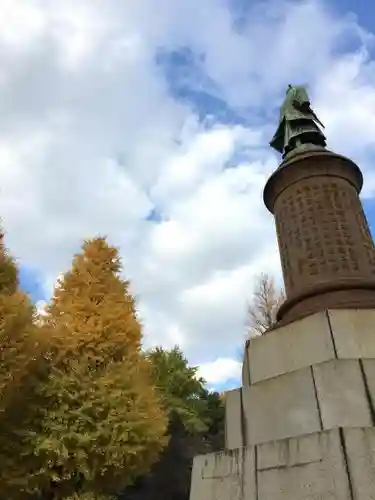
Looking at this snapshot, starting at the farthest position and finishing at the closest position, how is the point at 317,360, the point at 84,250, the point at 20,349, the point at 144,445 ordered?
the point at 84,250, the point at 144,445, the point at 20,349, the point at 317,360

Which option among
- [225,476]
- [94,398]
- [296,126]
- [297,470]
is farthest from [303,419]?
[94,398]

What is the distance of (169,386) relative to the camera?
2022 centimetres

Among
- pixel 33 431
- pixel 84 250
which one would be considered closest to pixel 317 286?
pixel 33 431

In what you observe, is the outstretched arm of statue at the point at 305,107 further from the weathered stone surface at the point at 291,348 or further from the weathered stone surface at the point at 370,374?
the weathered stone surface at the point at 370,374

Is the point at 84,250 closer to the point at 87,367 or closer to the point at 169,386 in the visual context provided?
the point at 87,367

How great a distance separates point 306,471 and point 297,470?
0.08 metres

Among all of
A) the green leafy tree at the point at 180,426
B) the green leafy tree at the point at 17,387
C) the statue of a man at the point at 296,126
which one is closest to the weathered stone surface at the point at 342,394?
the statue of a man at the point at 296,126

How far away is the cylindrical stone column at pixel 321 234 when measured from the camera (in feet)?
15.8

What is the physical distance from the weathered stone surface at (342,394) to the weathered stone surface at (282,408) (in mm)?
82

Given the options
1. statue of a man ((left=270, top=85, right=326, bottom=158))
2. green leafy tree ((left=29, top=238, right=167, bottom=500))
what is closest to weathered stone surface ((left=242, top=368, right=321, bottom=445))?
statue of a man ((left=270, top=85, right=326, bottom=158))

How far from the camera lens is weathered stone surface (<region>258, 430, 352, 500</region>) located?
3.40 metres

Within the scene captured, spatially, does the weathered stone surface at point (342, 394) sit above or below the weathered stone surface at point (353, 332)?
below

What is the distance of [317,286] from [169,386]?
16387mm

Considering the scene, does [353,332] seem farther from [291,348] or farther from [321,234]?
[321,234]
